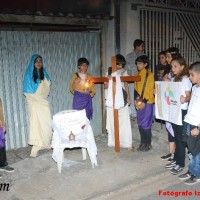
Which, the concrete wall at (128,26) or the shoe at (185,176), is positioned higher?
the concrete wall at (128,26)

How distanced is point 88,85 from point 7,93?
1.67 metres

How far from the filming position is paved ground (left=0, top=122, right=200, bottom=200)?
4.80 m

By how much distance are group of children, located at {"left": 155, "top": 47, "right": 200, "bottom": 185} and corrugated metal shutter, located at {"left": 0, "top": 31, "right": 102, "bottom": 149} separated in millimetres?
2269

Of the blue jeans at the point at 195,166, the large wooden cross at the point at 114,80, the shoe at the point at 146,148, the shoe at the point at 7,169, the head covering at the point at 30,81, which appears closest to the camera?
the blue jeans at the point at 195,166

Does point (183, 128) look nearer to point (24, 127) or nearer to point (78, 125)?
point (78, 125)

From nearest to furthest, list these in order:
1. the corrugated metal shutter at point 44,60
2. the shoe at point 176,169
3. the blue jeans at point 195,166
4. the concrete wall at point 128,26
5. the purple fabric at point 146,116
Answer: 1. the blue jeans at point 195,166
2. the shoe at point 176,169
3. the purple fabric at point 146,116
4. the corrugated metal shutter at point 44,60
5. the concrete wall at point 128,26

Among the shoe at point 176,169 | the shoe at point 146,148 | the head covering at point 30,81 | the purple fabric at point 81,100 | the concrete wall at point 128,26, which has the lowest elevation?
the shoe at point 176,169

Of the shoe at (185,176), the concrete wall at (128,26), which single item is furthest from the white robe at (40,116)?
the shoe at (185,176)

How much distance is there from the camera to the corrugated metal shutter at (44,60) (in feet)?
20.9

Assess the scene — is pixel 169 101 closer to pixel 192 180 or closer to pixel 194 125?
pixel 194 125

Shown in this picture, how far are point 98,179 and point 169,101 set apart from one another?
1.81 m

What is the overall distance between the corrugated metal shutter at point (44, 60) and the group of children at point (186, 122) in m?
2.27

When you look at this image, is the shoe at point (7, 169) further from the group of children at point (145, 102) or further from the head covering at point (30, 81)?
the head covering at point (30, 81)

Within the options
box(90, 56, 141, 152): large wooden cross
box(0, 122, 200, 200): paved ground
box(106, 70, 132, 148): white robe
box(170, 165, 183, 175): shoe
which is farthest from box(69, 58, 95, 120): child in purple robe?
box(170, 165, 183, 175): shoe
